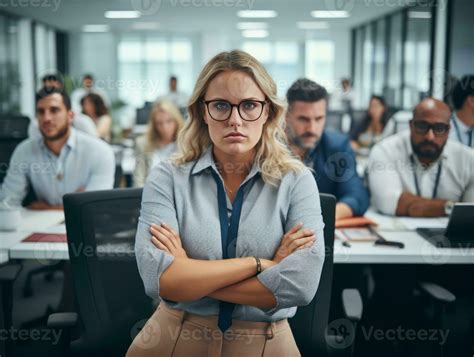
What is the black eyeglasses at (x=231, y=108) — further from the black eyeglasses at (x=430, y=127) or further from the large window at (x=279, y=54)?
the large window at (x=279, y=54)

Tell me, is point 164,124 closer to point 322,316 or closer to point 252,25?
point 322,316

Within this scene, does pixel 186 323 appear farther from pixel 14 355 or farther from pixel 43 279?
Answer: pixel 43 279

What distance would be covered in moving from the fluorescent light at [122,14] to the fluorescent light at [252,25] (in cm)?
295

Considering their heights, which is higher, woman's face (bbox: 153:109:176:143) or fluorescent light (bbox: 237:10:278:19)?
fluorescent light (bbox: 237:10:278:19)

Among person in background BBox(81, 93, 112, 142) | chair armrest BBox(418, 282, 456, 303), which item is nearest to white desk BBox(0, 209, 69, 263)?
chair armrest BBox(418, 282, 456, 303)

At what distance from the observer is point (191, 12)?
11555mm

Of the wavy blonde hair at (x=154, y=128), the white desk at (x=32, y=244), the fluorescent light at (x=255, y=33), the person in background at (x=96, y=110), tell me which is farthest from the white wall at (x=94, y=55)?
the white desk at (x=32, y=244)

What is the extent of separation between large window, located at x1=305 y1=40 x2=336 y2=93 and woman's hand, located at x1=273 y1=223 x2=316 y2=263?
16.3 meters

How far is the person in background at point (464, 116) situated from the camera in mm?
3717

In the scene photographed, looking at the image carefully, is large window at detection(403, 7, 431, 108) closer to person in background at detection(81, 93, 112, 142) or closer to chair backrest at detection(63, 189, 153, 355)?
person in background at detection(81, 93, 112, 142)

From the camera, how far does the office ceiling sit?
31.9 ft

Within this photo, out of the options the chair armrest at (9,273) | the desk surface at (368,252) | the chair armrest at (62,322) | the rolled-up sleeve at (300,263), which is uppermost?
the rolled-up sleeve at (300,263)

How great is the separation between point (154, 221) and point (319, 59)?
1748 cm

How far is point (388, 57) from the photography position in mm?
11992
